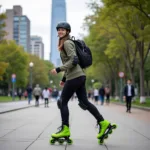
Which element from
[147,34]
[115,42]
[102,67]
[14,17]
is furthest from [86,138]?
[14,17]

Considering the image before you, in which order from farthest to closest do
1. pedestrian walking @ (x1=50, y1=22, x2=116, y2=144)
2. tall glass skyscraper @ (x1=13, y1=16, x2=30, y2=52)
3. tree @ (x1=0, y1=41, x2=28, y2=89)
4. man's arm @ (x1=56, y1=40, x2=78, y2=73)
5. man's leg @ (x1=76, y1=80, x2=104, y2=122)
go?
tall glass skyscraper @ (x1=13, y1=16, x2=30, y2=52) < tree @ (x1=0, y1=41, x2=28, y2=89) < man's leg @ (x1=76, y1=80, x2=104, y2=122) < pedestrian walking @ (x1=50, y1=22, x2=116, y2=144) < man's arm @ (x1=56, y1=40, x2=78, y2=73)

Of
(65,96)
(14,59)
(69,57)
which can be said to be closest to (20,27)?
(14,59)

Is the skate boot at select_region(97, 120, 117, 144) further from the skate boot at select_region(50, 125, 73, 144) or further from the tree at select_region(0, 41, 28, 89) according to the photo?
the tree at select_region(0, 41, 28, 89)

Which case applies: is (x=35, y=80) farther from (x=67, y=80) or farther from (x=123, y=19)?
(x=67, y=80)

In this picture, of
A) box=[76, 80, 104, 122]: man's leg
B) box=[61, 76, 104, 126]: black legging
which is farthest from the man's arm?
box=[76, 80, 104, 122]: man's leg

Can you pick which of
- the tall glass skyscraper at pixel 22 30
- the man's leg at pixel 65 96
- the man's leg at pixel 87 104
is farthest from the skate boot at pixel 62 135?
the tall glass skyscraper at pixel 22 30

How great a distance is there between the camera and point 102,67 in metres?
57.7

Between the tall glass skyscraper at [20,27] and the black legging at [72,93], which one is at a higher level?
the tall glass skyscraper at [20,27]

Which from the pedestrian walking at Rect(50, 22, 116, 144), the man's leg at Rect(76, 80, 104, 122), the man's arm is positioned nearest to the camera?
the man's arm

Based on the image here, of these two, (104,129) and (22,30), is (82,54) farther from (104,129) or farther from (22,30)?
(22,30)

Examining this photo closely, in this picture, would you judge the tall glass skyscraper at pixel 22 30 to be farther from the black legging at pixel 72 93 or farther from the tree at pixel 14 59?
the black legging at pixel 72 93

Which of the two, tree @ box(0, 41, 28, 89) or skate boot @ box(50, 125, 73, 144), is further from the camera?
tree @ box(0, 41, 28, 89)

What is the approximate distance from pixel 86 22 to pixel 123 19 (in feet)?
42.0

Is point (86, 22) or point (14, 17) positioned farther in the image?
point (14, 17)
